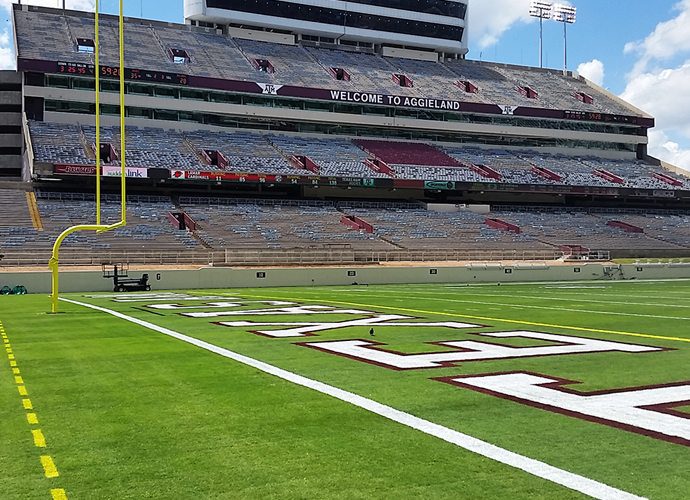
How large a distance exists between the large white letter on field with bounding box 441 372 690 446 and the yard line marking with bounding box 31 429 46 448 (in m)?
3.87

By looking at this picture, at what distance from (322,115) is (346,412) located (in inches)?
1906

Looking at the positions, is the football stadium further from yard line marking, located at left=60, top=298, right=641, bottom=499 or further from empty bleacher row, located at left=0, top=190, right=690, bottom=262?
empty bleacher row, located at left=0, top=190, right=690, bottom=262

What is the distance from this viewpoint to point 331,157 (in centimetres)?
4947

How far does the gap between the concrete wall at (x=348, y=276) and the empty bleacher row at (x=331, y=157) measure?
44.5ft

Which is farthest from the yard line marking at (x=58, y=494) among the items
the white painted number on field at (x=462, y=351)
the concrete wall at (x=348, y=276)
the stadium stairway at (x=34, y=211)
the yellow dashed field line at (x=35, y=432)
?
the stadium stairway at (x=34, y=211)

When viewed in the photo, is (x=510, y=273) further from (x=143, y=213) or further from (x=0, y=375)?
(x=0, y=375)

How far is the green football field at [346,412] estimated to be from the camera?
14.7 ft

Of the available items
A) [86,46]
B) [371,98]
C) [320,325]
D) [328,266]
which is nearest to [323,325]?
[320,325]

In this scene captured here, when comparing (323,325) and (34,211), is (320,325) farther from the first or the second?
(34,211)

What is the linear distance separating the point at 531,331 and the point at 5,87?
5268cm

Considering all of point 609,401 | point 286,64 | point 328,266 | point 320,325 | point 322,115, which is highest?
point 286,64

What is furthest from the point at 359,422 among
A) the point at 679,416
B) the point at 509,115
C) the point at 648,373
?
the point at 509,115

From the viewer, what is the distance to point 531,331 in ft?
40.7

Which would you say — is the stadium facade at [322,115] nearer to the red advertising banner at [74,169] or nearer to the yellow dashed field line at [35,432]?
the red advertising banner at [74,169]
